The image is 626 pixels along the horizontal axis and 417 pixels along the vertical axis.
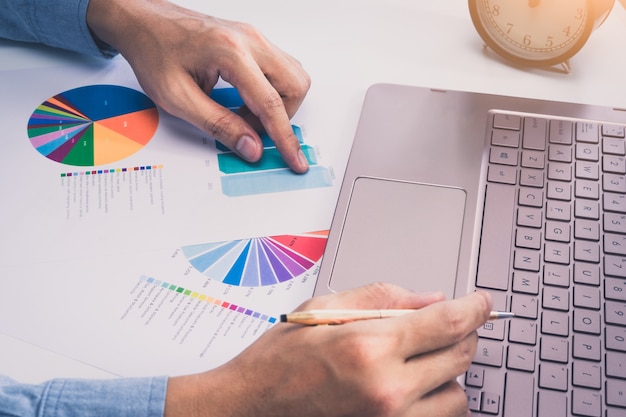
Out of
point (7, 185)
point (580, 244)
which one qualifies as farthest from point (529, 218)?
point (7, 185)

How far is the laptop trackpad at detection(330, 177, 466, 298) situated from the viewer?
64 centimetres

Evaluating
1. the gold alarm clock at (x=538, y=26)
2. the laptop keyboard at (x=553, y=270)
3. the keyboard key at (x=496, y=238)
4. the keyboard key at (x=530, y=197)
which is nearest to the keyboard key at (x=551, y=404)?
the laptop keyboard at (x=553, y=270)

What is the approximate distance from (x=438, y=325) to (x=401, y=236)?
184mm

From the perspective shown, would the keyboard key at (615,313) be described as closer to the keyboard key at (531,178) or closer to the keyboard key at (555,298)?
the keyboard key at (555,298)

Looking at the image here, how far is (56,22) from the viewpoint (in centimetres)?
90

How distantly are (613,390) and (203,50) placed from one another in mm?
574

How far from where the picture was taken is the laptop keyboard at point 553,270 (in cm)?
55

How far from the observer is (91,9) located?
89 cm

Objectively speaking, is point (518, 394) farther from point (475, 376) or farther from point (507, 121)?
point (507, 121)

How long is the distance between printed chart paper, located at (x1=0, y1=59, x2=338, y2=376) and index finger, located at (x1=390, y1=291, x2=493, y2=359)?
172 mm

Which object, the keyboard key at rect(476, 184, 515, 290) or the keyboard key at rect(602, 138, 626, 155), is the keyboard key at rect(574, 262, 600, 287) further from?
the keyboard key at rect(602, 138, 626, 155)

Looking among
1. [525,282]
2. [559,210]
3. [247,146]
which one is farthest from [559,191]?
[247,146]

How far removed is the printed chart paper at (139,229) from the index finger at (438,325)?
17 centimetres

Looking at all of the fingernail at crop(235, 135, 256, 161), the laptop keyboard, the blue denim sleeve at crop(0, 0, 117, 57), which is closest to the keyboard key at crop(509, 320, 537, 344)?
the laptop keyboard
